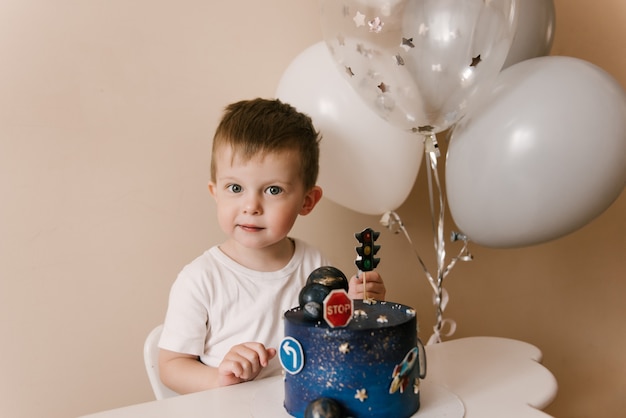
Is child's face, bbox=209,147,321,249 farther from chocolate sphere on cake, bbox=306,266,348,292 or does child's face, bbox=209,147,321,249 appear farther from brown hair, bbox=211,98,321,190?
chocolate sphere on cake, bbox=306,266,348,292

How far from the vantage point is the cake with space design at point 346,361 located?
80 centimetres

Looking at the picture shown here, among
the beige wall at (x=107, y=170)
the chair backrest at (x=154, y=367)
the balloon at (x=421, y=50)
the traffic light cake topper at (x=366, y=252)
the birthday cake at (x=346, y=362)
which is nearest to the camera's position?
the birthday cake at (x=346, y=362)

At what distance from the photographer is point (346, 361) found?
0.80 meters

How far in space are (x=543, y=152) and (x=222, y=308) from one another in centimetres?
62

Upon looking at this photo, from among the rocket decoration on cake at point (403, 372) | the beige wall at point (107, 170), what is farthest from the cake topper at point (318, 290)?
the beige wall at point (107, 170)

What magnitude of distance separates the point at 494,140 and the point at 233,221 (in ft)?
1.55

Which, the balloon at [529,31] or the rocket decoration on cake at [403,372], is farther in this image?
the balloon at [529,31]

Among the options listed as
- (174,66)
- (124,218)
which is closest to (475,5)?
(174,66)

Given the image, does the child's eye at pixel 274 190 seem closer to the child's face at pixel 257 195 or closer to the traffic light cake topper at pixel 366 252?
the child's face at pixel 257 195

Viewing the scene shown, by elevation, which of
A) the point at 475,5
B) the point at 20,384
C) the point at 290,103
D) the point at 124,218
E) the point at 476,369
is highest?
the point at 475,5

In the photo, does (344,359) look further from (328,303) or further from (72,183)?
(72,183)

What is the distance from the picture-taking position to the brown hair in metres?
1.16

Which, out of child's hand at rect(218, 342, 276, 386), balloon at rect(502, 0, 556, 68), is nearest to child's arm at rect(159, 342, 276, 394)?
child's hand at rect(218, 342, 276, 386)

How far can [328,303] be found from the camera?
80cm
